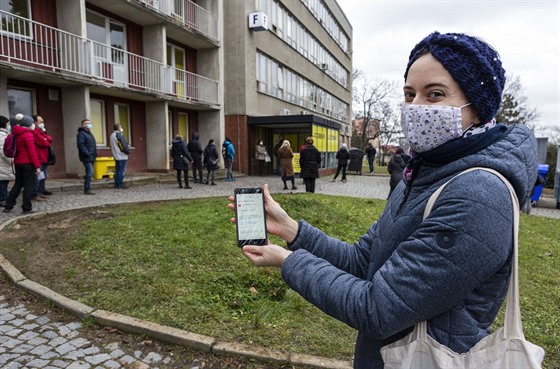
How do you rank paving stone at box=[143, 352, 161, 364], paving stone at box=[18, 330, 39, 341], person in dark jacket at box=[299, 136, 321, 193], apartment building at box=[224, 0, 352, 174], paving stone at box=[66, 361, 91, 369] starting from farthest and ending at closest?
apartment building at box=[224, 0, 352, 174] < person in dark jacket at box=[299, 136, 321, 193] < paving stone at box=[18, 330, 39, 341] < paving stone at box=[143, 352, 161, 364] < paving stone at box=[66, 361, 91, 369]

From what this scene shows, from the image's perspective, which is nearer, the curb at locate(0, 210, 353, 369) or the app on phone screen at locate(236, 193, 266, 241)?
the app on phone screen at locate(236, 193, 266, 241)

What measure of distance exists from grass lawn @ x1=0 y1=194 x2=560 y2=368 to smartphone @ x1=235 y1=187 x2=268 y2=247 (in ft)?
6.09

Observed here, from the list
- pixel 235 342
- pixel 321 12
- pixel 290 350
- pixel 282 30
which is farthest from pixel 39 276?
pixel 321 12

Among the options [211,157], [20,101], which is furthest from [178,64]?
[20,101]

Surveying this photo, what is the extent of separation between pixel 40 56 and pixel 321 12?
2804 cm

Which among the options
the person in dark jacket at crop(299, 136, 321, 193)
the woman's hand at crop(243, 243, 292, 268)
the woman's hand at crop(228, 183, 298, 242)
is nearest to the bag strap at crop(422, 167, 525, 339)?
the woman's hand at crop(243, 243, 292, 268)

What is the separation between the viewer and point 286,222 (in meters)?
1.79

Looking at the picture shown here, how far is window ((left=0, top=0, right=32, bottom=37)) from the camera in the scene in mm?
11625

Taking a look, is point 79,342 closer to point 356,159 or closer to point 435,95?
point 435,95

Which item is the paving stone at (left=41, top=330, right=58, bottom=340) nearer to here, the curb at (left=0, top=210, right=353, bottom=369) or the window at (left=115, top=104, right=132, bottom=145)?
the curb at (left=0, top=210, right=353, bottom=369)

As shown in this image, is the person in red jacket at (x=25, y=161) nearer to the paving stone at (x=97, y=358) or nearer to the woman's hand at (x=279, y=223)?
the paving stone at (x=97, y=358)

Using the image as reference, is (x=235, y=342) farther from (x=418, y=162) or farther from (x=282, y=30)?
(x=282, y=30)

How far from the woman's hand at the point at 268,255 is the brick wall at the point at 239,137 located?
2054 cm

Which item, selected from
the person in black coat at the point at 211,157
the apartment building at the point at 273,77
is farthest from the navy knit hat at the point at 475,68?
the apartment building at the point at 273,77
